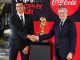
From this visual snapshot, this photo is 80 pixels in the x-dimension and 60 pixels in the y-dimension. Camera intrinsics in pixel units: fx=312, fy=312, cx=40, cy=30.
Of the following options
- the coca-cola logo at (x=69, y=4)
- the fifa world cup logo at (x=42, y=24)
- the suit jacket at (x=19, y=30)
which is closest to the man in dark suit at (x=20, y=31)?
the suit jacket at (x=19, y=30)

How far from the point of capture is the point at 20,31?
5742 millimetres

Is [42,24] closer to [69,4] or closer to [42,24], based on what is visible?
[42,24]

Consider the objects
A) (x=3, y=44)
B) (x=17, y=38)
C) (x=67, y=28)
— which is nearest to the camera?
(x=67, y=28)

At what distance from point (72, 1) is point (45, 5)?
1.76ft

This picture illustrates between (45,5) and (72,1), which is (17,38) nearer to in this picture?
(45,5)

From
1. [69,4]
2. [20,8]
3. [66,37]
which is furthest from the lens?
[69,4]

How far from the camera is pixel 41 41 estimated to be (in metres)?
6.05

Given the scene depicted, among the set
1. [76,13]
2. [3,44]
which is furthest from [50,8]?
[3,44]

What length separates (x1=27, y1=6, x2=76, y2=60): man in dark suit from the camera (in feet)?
17.5

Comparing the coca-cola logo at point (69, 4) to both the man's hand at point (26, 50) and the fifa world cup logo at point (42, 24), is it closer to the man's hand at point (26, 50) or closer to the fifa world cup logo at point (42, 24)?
the fifa world cup logo at point (42, 24)

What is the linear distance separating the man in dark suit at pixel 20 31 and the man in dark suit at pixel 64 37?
599 mm

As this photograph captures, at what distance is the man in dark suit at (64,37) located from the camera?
532 centimetres

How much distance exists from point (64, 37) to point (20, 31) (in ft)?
2.83

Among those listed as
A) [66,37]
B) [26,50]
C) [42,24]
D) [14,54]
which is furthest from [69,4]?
[14,54]
